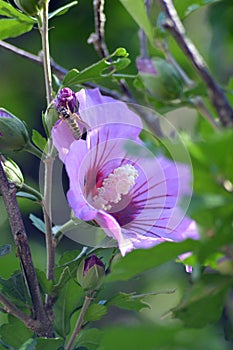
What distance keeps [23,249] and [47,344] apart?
0.10 metres

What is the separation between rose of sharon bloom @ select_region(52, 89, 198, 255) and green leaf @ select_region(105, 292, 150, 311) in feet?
0.22

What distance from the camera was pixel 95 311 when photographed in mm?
794

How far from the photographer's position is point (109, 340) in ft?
1.52

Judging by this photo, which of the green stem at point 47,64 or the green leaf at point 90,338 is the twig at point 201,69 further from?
the green leaf at point 90,338

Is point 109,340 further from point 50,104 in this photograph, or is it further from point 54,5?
point 54,5

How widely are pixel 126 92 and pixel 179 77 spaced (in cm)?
17

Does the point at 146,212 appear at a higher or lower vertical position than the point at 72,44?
higher

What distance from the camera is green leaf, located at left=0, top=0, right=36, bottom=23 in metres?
0.89

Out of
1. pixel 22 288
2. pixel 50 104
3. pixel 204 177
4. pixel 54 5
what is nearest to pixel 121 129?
pixel 50 104

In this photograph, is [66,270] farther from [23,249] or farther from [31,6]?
[31,6]

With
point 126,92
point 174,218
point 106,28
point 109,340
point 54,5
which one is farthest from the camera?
point 54,5

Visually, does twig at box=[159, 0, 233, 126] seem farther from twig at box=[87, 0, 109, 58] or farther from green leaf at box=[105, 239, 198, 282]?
twig at box=[87, 0, 109, 58]

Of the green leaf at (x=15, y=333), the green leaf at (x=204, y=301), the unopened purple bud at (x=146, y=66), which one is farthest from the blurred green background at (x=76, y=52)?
the green leaf at (x=204, y=301)

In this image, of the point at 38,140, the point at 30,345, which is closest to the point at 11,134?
the point at 38,140
